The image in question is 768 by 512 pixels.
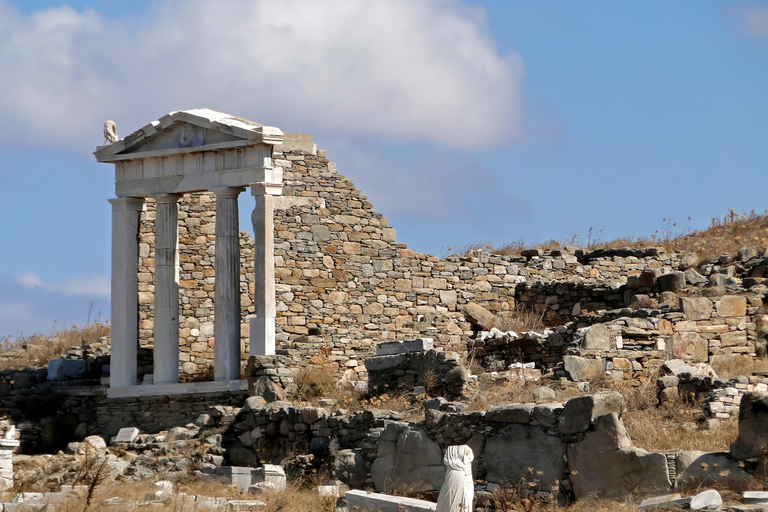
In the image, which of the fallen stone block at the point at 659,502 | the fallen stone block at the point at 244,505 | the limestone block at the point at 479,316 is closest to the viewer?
the fallen stone block at the point at 659,502

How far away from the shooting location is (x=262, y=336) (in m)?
20.5

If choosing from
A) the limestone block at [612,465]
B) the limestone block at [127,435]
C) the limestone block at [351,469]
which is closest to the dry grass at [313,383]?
the limestone block at [127,435]

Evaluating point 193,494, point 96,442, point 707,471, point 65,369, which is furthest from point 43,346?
point 707,471

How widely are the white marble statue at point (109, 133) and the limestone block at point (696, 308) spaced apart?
36.9 ft

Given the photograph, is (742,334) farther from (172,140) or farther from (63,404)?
(63,404)

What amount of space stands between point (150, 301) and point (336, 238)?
4.01 metres

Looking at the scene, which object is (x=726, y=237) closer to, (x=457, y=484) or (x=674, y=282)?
(x=674, y=282)

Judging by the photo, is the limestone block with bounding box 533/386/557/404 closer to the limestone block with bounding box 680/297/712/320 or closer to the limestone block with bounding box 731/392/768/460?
the limestone block with bounding box 731/392/768/460

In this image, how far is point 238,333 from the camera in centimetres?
2103

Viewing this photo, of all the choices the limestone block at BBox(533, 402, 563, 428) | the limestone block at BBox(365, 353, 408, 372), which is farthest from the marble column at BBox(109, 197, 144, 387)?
the limestone block at BBox(533, 402, 563, 428)

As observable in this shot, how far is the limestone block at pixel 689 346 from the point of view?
17.1 m

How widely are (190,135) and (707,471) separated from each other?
13.0 metres

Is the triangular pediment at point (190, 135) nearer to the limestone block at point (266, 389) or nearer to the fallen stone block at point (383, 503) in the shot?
the limestone block at point (266, 389)

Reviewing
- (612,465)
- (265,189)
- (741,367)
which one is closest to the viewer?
(612,465)
